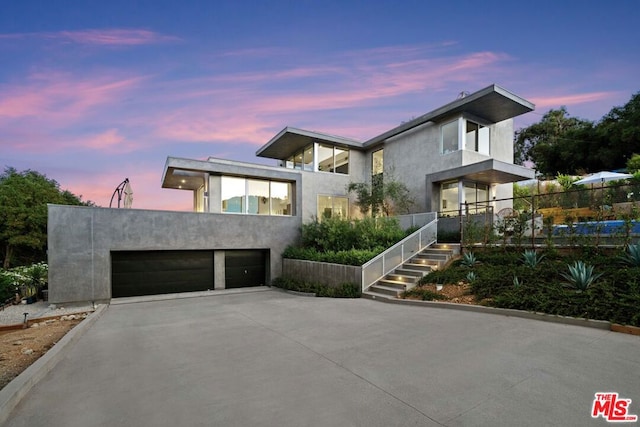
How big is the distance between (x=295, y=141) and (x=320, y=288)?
10.5 m

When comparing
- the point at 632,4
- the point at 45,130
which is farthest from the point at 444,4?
the point at 45,130

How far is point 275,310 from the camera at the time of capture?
8477 mm

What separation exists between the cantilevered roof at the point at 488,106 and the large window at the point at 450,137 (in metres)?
0.54

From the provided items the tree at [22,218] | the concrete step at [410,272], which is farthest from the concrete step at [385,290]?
the tree at [22,218]

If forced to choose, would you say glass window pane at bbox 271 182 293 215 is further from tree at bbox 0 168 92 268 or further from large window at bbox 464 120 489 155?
tree at bbox 0 168 92 268

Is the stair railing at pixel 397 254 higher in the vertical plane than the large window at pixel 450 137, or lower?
lower

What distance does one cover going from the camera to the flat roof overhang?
1297cm

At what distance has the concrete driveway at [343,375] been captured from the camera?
9.53ft

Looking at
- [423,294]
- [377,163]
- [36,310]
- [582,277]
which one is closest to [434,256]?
[423,294]

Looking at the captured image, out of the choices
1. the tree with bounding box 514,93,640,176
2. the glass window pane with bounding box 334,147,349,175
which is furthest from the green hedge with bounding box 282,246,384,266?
the tree with bounding box 514,93,640,176

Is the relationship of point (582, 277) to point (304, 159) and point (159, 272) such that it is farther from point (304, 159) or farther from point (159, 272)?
point (304, 159)

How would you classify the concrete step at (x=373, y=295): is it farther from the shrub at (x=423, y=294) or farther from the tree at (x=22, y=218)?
the tree at (x=22, y=218)

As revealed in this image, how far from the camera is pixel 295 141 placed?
1853cm

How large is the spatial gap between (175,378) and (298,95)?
14324 millimetres
